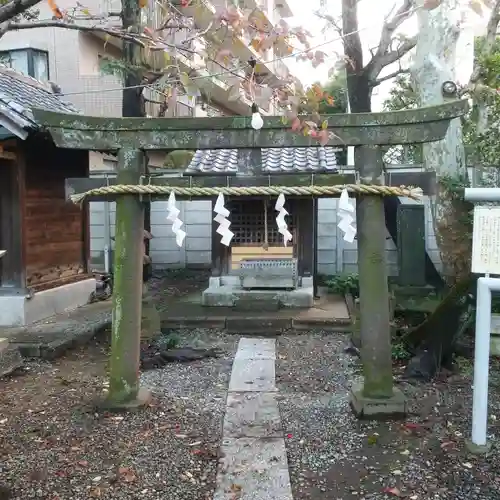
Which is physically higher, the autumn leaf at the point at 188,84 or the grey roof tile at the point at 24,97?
the grey roof tile at the point at 24,97

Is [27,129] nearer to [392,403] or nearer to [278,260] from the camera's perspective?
[278,260]

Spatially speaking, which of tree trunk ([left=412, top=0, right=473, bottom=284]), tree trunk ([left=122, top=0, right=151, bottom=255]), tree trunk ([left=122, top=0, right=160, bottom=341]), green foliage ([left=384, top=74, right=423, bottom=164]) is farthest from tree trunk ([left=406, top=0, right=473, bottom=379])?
green foliage ([left=384, top=74, right=423, bottom=164])

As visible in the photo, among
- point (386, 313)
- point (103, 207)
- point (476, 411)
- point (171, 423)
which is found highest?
point (103, 207)

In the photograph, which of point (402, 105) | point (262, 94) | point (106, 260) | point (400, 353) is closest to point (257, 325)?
point (400, 353)

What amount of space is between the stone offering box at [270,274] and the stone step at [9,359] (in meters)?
4.33

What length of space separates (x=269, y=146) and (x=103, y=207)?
392 inches

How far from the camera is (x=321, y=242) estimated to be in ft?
43.5

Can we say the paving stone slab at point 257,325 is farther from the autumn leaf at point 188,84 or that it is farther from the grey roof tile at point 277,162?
the autumn leaf at point 188,84

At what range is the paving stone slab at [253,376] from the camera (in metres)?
6.18

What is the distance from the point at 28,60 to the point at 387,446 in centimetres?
1356

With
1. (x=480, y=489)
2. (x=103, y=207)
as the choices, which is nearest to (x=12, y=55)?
(x=103, y=207)

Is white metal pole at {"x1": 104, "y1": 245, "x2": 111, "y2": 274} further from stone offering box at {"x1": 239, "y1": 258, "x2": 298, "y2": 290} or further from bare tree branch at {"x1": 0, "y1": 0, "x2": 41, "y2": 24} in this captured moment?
bare tree branch at {"x1": 0, "y1": 0, "x2": 41, "y2": 24}

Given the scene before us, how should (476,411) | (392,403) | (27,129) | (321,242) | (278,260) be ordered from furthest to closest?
(321,242)
(278,260)
(27,129)
(392,403)
(476,411)

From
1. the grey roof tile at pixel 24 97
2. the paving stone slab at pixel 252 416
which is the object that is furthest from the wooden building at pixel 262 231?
the paving stone slab at pixel 252 416
